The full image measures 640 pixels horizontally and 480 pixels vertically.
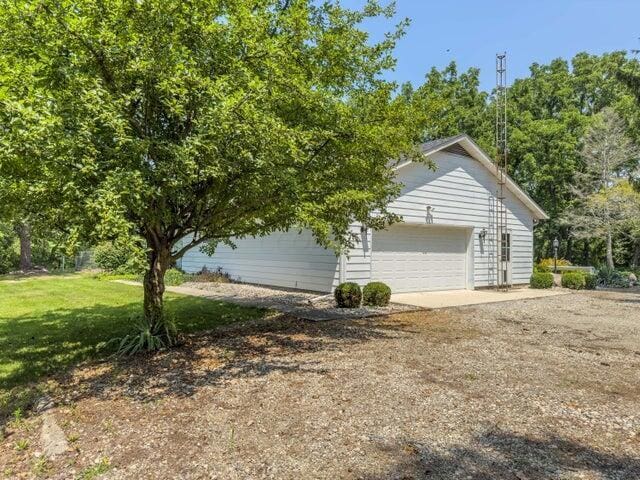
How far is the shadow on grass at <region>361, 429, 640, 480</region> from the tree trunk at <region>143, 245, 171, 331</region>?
415cm

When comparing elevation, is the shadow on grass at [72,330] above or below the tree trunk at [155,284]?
below

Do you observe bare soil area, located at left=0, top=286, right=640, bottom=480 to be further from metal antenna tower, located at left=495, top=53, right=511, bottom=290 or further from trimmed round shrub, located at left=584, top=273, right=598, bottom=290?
trimmed round shrub, located at left=584, top=273, right=598, bottom=290

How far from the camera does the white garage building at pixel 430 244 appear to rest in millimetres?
12664

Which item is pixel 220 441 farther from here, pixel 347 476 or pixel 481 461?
pixel 481 461

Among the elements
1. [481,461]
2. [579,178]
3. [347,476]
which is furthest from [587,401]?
[579,178]

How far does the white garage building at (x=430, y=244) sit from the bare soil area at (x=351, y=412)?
5705 millimetres

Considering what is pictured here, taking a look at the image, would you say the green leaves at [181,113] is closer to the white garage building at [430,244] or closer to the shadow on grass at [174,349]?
the shadow on grass at [174,349]

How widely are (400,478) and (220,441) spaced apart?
1468 mm

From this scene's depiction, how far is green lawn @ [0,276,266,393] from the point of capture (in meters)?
5.97

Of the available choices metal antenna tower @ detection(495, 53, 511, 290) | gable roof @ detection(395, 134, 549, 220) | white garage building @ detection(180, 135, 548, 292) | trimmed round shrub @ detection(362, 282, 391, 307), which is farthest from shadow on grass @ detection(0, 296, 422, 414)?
metal antenna tower @ detection(495, 53, 511, 290)

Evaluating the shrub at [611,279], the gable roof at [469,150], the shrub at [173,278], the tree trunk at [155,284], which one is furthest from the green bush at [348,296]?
the shrub at [611,279]

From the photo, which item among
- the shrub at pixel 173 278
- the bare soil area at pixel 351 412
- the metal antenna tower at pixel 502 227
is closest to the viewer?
the bare soil area at pixel 351 412

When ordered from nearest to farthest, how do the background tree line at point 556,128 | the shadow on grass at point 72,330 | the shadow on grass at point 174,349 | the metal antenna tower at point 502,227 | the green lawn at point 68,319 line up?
the shadow on grass at point 174,349, the shadow on grass at point 72,330, the green lawn at point 68,319, the metal antenna tower at point 502,227, the background tree line at point 556,128

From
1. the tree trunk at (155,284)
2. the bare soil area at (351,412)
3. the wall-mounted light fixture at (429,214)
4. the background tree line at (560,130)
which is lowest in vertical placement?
the bare soil area at (351,412)
